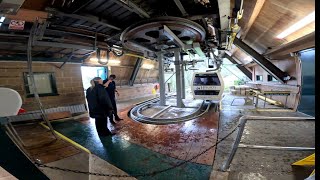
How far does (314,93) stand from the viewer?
0.72 metres

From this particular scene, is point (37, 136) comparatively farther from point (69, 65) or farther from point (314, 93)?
point (314, 93)

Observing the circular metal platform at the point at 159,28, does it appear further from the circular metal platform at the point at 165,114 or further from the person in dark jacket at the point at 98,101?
the circular metal platform at the point at 165,114

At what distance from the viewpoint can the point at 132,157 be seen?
3354 mm

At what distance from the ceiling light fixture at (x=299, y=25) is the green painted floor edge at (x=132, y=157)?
353cm

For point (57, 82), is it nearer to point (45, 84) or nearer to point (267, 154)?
point (45, 84)

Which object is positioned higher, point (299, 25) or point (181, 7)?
point (181, 7)

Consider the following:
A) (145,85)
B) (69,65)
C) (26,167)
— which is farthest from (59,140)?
(145,85)

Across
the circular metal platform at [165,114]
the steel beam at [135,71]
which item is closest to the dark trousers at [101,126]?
the circular metal platform at [165,114]

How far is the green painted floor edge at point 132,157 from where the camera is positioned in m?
2.74

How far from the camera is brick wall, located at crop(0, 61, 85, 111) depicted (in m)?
5.87

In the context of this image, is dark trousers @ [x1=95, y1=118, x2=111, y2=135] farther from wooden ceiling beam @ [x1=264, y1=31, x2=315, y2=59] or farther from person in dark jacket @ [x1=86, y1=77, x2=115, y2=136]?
wooden ceiling beam @ [x1=264, y1=31, x2=315, y2=59]

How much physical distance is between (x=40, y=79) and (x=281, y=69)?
9.38m

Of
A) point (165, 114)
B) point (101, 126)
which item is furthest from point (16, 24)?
point (165, 114)

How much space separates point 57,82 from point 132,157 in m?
5.22
